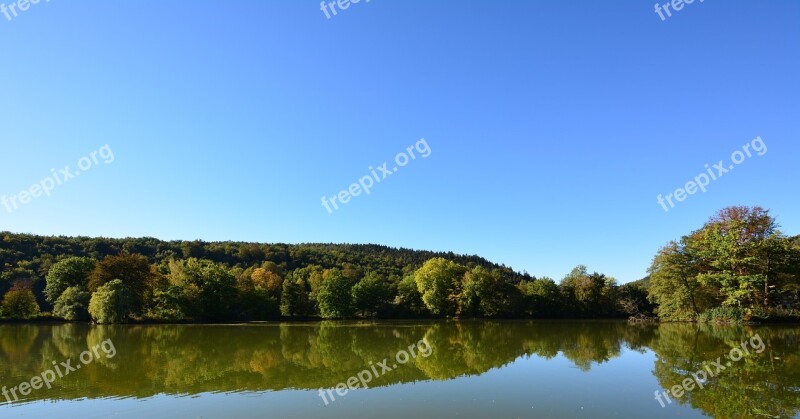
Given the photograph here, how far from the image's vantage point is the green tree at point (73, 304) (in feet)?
173

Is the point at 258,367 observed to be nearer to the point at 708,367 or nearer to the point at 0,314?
the point at 708,367

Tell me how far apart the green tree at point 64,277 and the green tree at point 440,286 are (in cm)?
4356

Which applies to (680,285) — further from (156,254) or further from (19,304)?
(156,254)

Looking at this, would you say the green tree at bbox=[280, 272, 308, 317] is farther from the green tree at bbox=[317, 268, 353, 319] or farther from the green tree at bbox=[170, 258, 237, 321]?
the green tree at bbox=[170, 258, 237, 321]

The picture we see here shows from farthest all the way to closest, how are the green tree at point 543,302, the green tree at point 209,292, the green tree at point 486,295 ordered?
the green tree at point 543,302
the green tree at point 486,295
the green tree at point 209,292

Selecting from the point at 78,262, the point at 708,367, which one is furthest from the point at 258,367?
the point at 78,262

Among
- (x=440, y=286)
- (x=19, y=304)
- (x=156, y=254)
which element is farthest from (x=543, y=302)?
(x=156, y=254)

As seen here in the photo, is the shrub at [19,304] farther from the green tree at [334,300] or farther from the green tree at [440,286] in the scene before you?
Result: the green tree at [440,286]

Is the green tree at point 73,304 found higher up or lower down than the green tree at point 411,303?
higher up

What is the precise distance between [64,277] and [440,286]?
158 feet

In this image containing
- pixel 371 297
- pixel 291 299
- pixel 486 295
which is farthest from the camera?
pixel 371 297

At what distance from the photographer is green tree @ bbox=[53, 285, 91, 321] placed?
52.8 metres

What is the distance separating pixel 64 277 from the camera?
57.5 meters

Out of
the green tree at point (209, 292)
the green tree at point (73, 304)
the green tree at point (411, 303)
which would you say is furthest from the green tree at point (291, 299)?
the green tree at point (73, 304)
